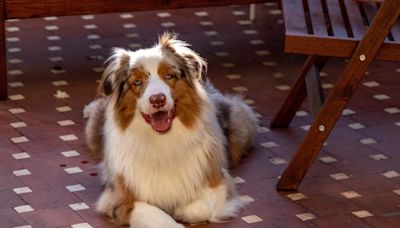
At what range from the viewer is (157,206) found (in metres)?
4.71

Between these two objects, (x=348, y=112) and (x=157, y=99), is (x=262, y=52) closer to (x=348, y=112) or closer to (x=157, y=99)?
(x=348, y=112)

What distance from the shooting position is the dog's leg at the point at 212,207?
185 inches

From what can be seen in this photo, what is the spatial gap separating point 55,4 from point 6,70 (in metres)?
0.45

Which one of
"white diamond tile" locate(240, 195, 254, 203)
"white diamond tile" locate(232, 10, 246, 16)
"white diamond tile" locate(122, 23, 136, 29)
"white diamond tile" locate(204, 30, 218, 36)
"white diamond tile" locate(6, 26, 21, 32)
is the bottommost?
"white diamond tile" locate(240, 195, 254, 203)

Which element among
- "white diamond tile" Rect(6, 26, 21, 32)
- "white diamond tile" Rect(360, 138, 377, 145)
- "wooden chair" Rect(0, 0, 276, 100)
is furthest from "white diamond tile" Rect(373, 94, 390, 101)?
"white diamond tile" Rect(6, 26, 21, 32)

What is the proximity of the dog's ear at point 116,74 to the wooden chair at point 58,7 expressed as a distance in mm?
1365

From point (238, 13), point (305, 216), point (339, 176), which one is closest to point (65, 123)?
point (339, 176)

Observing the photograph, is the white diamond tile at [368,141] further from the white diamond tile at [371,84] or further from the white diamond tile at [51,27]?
the white diamond tile at [51,27]

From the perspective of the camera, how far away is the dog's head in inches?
180

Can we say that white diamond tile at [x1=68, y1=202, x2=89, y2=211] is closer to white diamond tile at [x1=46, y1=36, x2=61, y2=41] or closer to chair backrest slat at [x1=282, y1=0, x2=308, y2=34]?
chair backrest slat at [x1=282, y1=0, x2=308, y2=34]

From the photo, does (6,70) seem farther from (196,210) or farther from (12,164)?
(196,210)

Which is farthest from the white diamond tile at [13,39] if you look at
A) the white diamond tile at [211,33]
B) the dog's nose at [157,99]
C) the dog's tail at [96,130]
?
the dog's nose at [157,99]

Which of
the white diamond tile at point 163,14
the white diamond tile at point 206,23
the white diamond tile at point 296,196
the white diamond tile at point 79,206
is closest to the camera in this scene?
the white diamond tile at point 79,206

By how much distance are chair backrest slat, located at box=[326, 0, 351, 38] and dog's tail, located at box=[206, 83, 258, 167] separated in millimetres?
634
